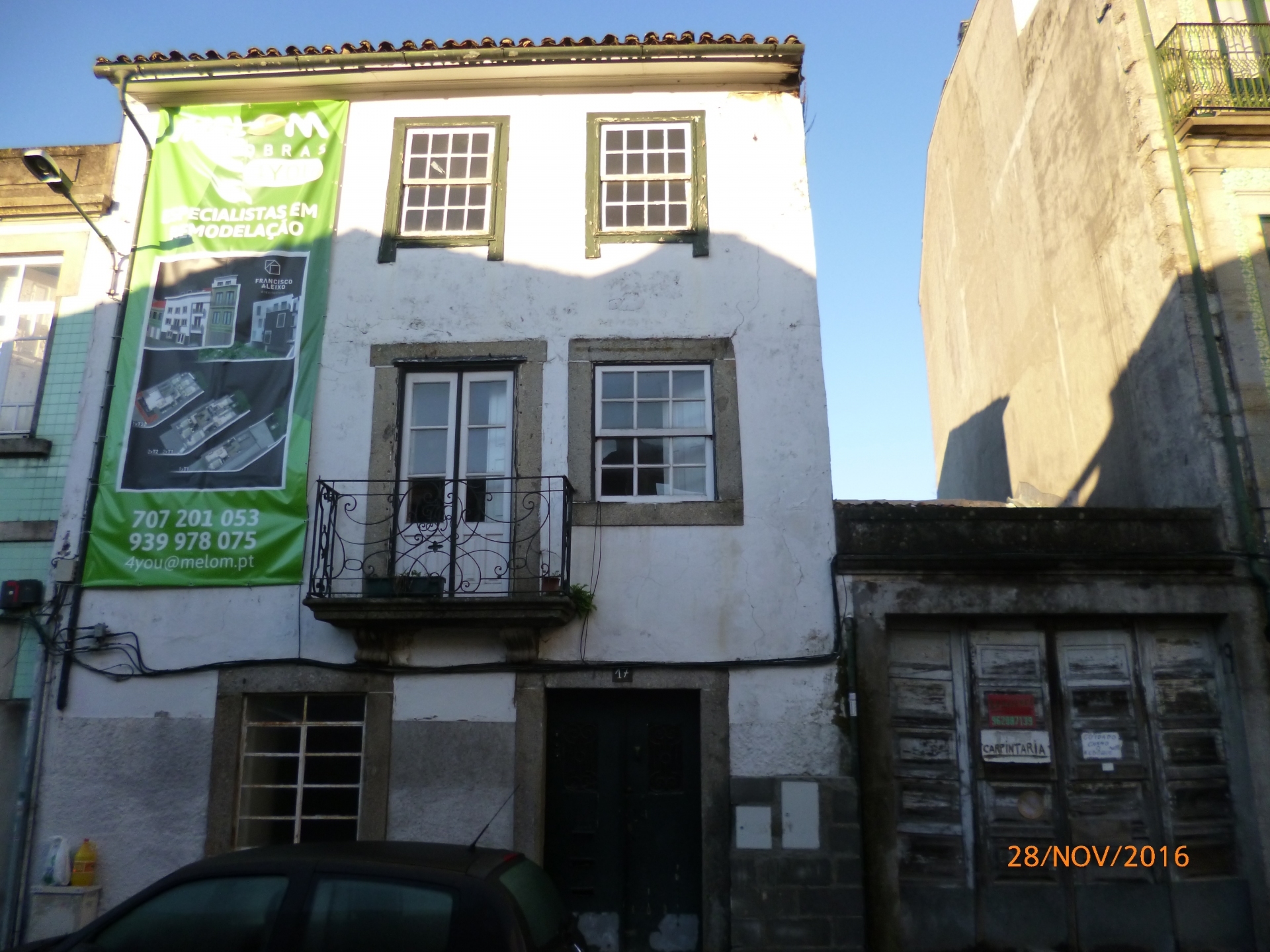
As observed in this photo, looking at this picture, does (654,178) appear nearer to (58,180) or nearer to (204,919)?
(58,180)

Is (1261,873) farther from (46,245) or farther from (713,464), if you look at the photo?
(46,245)

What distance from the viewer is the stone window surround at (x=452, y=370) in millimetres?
7977

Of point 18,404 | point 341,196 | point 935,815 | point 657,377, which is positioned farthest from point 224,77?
point 935,815

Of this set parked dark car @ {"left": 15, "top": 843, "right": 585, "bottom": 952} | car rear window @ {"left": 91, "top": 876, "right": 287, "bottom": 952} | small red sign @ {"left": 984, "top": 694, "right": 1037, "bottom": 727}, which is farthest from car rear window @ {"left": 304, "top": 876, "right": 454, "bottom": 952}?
small red sign @ {"left": 984, "top": 694, "right": 1037, "bottom": 727}

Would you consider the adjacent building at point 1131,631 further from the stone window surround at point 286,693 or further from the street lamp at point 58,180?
the street lamp at point 58,180

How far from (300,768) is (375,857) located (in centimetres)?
349

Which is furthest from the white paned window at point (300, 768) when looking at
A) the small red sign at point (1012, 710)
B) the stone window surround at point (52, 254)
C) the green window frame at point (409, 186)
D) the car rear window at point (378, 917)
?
the small red sign at point (1012, 710)

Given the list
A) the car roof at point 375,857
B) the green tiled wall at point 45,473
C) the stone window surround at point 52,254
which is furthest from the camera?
the stone window surround at point 52,254

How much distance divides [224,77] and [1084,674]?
31.5ft

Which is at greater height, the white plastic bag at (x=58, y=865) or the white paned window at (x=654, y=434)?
the white paned window at (x=654, y=434)

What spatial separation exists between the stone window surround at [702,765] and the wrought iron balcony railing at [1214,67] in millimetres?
6809

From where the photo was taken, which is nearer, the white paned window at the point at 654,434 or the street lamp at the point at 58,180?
the street lamp at the point at 58,180

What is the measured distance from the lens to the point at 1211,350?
7895mm
